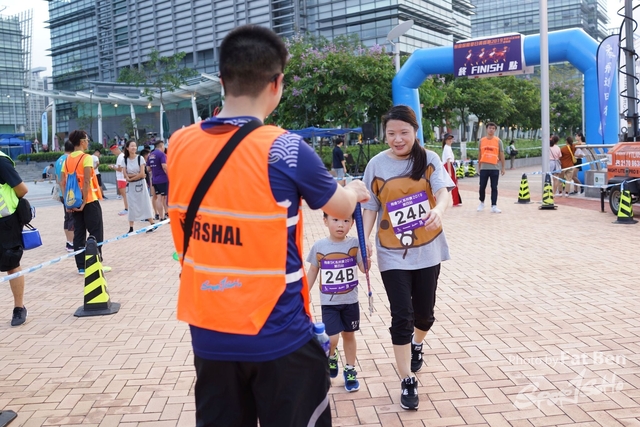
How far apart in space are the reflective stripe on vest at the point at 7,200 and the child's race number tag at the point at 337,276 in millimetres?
3196

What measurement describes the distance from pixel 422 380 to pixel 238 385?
8.20 feet

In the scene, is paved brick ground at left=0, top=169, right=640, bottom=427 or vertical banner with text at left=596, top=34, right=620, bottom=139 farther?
vertical banner with text at left=596, top=34, right=620, bottom=139

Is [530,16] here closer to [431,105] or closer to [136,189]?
[431,105]

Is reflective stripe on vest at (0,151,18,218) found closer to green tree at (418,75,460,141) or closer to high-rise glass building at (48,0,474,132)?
green tree at (418,75,460,141)

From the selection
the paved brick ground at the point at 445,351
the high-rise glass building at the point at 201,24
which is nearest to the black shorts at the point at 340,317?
the paved brick ground at the point at 445,351

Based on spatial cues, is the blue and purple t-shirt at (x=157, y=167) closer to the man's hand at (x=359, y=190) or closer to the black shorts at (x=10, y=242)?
the black shorts at (x=10, y=242)

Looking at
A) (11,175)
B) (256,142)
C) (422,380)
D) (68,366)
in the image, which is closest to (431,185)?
(422,380)

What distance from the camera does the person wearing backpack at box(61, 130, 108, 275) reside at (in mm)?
7781

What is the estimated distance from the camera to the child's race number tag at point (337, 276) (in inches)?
153

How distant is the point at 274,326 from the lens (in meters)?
1.87

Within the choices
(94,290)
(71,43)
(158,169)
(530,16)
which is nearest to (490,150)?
(158,169)

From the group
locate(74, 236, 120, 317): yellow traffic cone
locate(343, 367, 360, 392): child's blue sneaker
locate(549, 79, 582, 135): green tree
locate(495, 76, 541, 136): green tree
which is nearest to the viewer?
locate(343, 367, 360, 392): child's blue sneaker

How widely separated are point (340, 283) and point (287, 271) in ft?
6.55

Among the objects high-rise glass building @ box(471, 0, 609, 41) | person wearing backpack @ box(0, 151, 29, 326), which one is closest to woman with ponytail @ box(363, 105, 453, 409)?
person wearing backpack @ box(0, 151, 29, 326)
